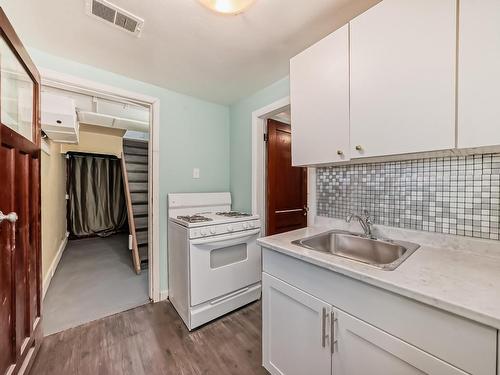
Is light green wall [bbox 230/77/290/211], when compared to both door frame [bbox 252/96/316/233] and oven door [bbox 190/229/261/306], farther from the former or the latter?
oven door [bbox 190/229/261/306]

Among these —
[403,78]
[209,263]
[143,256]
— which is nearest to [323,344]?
[209,263]

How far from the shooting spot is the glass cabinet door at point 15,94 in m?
1.13

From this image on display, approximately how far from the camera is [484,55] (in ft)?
2.64

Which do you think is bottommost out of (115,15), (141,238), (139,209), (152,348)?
(152,348)

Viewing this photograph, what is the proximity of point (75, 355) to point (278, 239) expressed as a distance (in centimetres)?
171

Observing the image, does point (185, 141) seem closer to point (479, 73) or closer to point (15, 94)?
point (15, 94)

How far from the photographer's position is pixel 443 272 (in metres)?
0.83

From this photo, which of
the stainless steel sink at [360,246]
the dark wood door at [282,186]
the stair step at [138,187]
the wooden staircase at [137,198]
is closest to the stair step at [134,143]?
the wooden staircase at [137,198]

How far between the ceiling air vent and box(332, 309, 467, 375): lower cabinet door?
205cm

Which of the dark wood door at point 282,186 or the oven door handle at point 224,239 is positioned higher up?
the dark wood door at point 282,186

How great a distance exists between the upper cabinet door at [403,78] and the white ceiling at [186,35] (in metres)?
0.39

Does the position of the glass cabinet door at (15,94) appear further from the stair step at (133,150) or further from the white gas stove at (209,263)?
the stair step at (133,150)

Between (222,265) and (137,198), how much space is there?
2.08 meters

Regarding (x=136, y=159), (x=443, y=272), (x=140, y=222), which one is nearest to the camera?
(x=443, y=272)
